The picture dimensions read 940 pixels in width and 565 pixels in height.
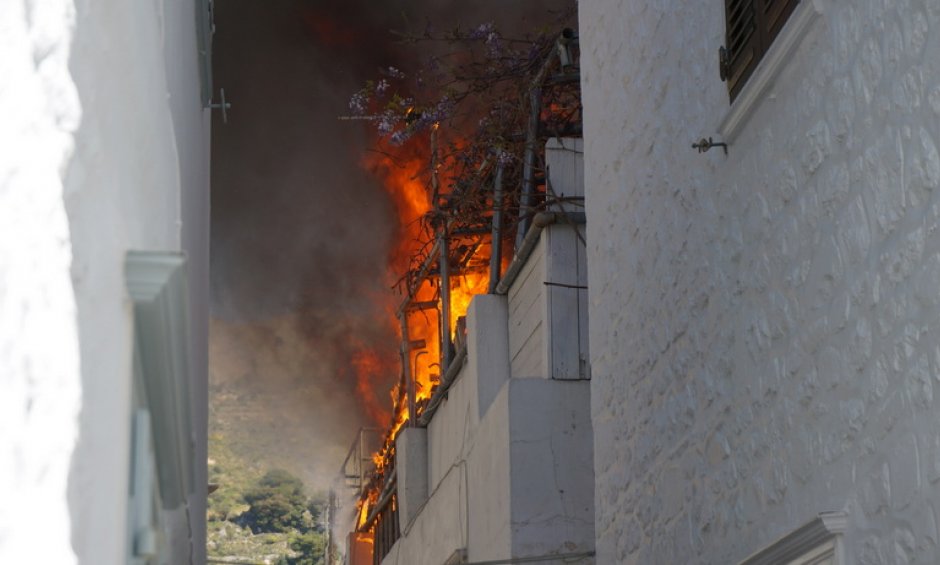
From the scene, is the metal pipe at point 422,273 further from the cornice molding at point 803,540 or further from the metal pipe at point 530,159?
the cornice molding at point 803,540

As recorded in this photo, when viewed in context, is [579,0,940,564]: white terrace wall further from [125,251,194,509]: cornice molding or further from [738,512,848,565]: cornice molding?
[125,251,194,509]: cornice molding

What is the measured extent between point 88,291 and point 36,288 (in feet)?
1.59

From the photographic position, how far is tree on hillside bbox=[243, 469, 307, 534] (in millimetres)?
28016

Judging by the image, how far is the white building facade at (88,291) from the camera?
5.95ft

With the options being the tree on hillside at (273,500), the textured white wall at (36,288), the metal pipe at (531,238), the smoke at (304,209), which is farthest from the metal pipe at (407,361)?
the textured white wall at (36,288)

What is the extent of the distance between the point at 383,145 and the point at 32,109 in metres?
20.1

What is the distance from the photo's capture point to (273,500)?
92.6 ft

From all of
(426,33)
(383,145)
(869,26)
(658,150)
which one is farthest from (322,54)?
(869,26)

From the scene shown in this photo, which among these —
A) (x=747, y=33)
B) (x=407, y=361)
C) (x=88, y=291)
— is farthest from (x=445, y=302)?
(x=88, y=291)

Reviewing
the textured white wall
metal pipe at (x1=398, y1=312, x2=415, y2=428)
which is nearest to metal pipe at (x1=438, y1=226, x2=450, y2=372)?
metal pipe at (x1=398, y1=312, x2=415, y2=428)

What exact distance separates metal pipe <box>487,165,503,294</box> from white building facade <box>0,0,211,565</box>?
8499 mm

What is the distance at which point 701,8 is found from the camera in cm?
733

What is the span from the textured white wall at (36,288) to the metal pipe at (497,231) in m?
10.6

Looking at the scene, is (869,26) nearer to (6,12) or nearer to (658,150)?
(658,150)
